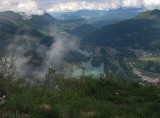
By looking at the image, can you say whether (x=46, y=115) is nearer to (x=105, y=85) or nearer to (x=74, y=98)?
(x=74, y=98)

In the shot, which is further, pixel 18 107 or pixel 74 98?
pixel 74 98

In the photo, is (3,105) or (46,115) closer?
(46,115)

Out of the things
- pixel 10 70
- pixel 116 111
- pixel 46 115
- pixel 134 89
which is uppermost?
pixel 46 115

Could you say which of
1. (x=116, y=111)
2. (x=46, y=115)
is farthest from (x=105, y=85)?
(x=46, y=115)

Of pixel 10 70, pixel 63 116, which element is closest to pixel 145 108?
pixel 63 116

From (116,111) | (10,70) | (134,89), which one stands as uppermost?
(116,111)

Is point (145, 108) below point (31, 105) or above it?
below

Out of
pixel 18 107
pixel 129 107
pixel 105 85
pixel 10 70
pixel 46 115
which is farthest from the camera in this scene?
pixel 10 70

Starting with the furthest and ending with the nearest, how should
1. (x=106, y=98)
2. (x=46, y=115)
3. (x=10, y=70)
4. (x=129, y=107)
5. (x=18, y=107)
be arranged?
(x=10, y=70), (x=106, y=98), (x=129, y=107), (x=18, y=107), (x=46, y=115)

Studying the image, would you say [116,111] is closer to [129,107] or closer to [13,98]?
[129,107]
